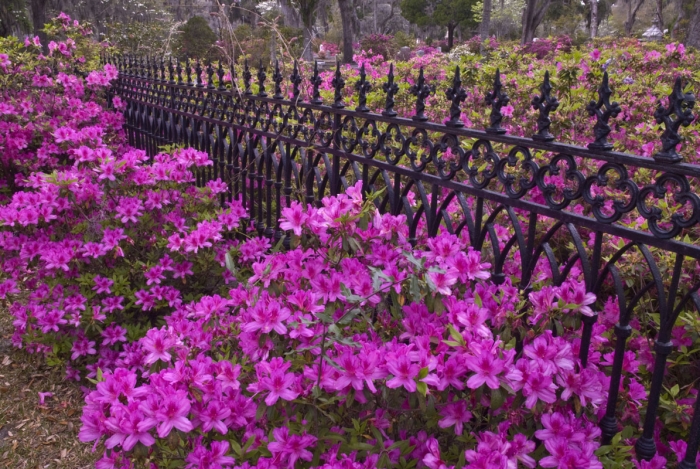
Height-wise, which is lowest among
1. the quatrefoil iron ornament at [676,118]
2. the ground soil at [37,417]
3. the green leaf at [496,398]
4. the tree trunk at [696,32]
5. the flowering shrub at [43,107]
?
the ground soil at [37,417]

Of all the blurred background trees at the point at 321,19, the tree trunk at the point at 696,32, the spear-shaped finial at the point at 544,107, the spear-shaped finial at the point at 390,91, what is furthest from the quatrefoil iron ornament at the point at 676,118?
the tree trunk at the point at 696,32

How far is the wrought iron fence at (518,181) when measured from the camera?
1.67 meters

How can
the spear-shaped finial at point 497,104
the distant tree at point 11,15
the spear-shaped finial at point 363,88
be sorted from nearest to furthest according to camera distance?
the spear-shaped finial at point 497,104 < the spear-shaped finial at point 363,88 < the distant tree at point 11,15

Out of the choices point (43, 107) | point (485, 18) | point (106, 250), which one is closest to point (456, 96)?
point (106, 250)

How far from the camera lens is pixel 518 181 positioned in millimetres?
2812

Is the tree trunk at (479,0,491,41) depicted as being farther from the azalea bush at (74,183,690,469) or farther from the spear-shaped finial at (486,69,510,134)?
the azalea bush at (74,183,690,469)

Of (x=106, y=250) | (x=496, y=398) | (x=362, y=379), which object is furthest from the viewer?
(x=106, y=250)

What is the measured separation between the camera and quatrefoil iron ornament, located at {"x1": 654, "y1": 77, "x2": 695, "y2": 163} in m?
1.53

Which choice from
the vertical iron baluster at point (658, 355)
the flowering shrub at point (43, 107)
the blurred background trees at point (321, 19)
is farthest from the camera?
the blurred background trees at point (321, 19)

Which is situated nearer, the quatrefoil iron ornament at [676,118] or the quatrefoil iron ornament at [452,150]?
the quatrefoil iron ornament at [676,118]

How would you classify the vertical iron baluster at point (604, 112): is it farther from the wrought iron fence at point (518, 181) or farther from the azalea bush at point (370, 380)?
the azalea bush at point (370, 380)

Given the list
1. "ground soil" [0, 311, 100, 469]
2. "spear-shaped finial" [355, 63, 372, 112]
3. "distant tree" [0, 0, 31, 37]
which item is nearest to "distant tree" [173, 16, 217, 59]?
"distant tree" [0, 0, 31, 37]

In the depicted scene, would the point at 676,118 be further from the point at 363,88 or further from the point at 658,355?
the point at 363,88

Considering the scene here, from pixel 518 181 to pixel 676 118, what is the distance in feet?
4.05
